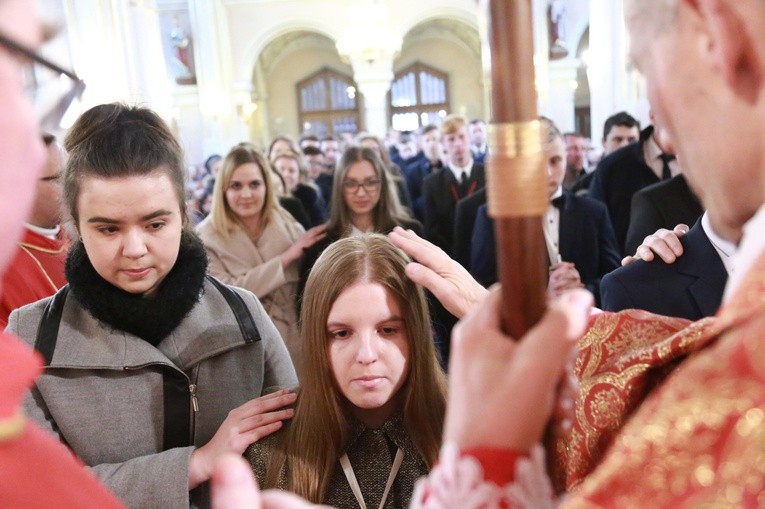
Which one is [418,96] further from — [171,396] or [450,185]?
[171,396]

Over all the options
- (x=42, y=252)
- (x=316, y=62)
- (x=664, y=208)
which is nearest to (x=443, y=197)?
(x=664, y=208)

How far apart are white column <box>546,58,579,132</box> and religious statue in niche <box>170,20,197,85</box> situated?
917cm

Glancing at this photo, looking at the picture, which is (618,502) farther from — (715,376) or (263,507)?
(263,507)

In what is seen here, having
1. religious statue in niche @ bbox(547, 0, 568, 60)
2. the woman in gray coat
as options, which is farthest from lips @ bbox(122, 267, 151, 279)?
religious statue in niche @ bbox(547, 0, 568, 60)

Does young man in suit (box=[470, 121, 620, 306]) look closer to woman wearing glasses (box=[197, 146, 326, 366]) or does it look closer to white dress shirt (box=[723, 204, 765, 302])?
woman wearing glasses (box=[197, 146, 326, 366])

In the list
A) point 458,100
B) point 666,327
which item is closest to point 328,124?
point 458,100

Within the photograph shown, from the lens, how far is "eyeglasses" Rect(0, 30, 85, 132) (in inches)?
25.6

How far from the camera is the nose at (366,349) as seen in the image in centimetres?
168

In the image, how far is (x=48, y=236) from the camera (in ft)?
8.43

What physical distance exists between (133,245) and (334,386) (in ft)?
1.96

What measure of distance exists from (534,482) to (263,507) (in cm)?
30

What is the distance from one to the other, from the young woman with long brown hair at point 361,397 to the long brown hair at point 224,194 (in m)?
2.12

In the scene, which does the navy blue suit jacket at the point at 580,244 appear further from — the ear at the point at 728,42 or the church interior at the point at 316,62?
the ear at the point at 728,42

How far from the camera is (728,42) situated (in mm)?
689
